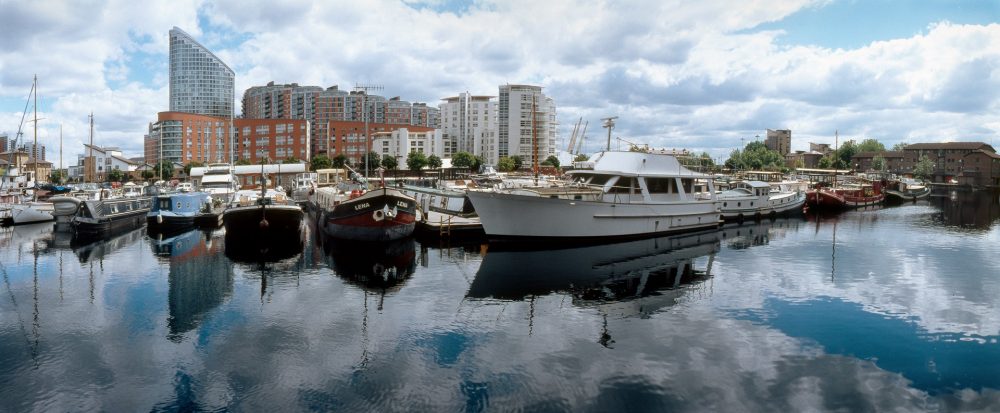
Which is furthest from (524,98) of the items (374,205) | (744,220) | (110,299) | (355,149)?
(110,299)

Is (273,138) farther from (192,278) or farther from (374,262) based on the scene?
(192,278)

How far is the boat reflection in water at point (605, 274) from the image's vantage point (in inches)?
875

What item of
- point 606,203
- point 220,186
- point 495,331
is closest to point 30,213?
point 220,186

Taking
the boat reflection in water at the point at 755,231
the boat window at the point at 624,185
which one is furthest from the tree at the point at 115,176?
the boat reflection in water at the point at 755,231

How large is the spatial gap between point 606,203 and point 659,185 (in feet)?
18.3

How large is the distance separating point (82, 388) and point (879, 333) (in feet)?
68.1

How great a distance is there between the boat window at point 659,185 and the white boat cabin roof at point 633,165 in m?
0.53

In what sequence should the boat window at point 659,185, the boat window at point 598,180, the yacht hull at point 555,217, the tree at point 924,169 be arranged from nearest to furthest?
the yacht hull at point 555,217
the boat window at point 598,180
the boat window at point 659,185
the tree at point 924,169

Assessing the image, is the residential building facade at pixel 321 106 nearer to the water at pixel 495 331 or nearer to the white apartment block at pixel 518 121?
the white apartment block at pixel 518 121

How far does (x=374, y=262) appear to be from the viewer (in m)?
29.3

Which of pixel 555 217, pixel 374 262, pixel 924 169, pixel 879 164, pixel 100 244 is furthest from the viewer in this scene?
pixel 879 164

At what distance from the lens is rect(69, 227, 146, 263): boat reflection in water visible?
104ft

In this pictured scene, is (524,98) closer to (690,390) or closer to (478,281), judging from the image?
(478,281)

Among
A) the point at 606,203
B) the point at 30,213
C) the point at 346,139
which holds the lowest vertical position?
the point at 30,213
